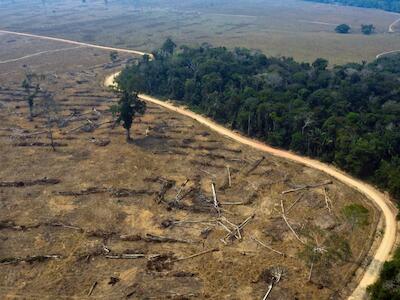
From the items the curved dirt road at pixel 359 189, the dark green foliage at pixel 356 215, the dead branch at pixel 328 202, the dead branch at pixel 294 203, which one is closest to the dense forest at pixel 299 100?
the curved dirt road at pixel 359 189

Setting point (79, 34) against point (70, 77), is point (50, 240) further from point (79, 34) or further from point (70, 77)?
point (79, 34)

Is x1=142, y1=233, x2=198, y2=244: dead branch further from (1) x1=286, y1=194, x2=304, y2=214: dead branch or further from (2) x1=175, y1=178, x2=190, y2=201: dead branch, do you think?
(1) x1=286, y1=194, x2=304, y2=214: dead branch

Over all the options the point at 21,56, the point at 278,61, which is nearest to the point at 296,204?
the point at 278,61

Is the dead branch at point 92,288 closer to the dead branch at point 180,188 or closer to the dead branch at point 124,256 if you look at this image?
the dead branch at point 124,256

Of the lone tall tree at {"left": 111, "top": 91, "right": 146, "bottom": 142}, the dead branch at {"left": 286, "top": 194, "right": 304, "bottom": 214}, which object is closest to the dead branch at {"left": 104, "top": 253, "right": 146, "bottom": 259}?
the dead branch at {"left": 286, "top": 194, "right": 304, "bottom": 214}

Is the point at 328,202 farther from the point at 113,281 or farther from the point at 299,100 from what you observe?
the point at 299,100

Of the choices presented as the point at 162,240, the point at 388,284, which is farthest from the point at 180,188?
the point at 388,284

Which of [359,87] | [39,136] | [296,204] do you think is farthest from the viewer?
[359,87]
